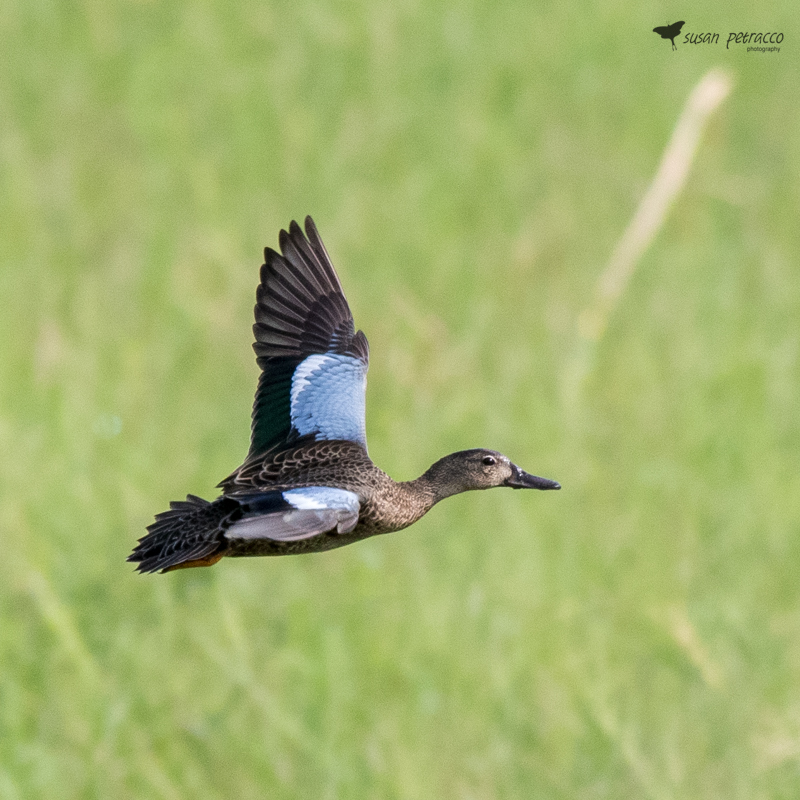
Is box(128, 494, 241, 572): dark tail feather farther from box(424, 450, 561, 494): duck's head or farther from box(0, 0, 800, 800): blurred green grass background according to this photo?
box(0, 0, 800, 800): blurred green grass background

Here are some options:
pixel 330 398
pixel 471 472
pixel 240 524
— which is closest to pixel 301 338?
pixel 330 398

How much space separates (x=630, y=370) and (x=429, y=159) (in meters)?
2.20

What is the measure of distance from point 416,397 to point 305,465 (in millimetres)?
4522

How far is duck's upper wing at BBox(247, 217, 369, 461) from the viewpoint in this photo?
4.43 meters

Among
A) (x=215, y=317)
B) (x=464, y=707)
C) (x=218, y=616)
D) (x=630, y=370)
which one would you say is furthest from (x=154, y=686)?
(x=630, y=370)

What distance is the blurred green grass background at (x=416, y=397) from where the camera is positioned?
6.79 m

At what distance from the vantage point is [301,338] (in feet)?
15.4

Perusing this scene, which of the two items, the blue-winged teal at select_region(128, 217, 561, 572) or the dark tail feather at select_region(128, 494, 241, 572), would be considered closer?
the blue-winged teal at select_region(128, 217, 561, 572)

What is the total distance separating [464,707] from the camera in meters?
7.08

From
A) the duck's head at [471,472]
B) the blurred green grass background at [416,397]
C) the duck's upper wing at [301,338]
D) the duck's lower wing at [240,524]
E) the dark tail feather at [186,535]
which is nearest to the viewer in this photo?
the duck's lower wing at [240,524]

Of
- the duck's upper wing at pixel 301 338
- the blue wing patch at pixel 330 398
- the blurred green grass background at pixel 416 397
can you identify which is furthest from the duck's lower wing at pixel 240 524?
the blurred green grass background at pixel 416 397

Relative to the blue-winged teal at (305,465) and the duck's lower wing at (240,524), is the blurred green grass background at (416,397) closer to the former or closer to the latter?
the blue-winged teal at (305,465)

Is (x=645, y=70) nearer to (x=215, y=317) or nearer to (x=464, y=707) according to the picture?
(x=215, y=317)

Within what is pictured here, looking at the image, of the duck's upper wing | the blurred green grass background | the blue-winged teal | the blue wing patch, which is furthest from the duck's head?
the blurred green grass background
